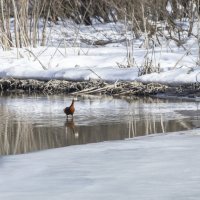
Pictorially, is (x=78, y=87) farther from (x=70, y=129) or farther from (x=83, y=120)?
(x=70, y=129)

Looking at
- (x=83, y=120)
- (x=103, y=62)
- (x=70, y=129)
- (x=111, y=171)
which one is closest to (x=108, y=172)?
(x=111, y=171)

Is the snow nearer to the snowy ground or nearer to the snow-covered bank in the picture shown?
the snow-covered bank

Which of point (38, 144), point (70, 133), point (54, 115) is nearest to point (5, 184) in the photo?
point (38, 144)

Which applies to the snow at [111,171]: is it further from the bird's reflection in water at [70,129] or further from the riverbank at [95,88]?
the riverbank at [95,88]

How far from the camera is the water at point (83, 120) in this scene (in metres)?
7.99

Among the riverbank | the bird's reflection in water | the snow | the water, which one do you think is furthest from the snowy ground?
the snow

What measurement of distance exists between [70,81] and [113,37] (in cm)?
617

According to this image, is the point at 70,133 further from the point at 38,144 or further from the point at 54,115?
the point at 54,115

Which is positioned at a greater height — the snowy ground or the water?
the snowy ground

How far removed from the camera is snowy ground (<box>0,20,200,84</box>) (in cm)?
1302

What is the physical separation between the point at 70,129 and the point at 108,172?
340 cm

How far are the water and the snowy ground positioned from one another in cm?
99

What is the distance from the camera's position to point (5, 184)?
515cm

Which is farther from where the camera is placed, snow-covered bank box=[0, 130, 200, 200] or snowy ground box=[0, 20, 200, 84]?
snowy ground box=[0, 20, 200, 84]
